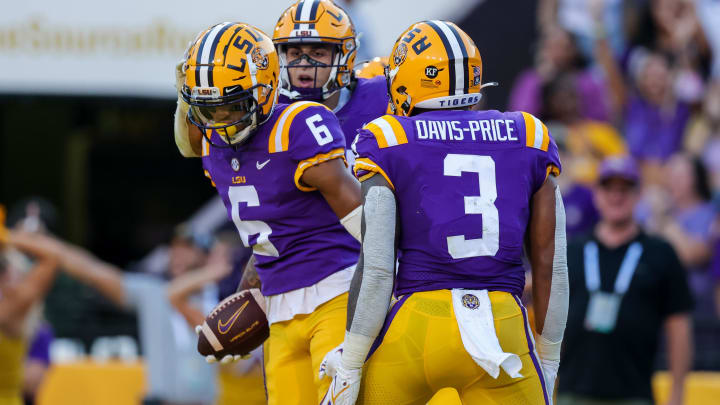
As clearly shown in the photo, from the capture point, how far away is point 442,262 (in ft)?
12.9

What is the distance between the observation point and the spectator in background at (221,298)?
7.33 m

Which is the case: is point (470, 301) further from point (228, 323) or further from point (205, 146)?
point (205, 146)

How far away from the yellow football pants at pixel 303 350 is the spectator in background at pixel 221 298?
237 cm

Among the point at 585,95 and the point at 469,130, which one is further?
the point at 585,95

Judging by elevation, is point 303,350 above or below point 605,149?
above

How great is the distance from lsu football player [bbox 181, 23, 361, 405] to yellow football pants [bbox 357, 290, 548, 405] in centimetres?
34

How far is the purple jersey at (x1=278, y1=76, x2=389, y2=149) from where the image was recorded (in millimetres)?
4828

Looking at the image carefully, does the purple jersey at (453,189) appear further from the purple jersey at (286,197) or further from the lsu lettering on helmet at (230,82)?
the lsu lettering on helmet at (230,82)

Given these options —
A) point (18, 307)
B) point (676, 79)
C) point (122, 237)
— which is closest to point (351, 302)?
point (18, 307)

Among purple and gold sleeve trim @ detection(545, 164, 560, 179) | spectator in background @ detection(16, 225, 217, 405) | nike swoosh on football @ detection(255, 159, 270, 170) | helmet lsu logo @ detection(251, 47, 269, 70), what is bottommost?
spectator in background @ detection(16, 225, 217, 405)

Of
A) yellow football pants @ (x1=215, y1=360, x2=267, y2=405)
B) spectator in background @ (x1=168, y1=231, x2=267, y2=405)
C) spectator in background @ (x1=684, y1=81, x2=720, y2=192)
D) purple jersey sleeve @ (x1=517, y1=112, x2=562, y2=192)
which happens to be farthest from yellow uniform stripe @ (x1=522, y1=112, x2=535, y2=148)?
spectator in background @ (x1=684, y1=81, x2=720, y2=192)

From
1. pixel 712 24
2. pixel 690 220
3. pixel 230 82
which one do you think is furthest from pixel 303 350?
pixel 712 24

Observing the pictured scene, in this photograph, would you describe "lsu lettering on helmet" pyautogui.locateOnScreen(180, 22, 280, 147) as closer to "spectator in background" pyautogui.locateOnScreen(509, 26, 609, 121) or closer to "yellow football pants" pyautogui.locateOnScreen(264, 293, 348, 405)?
"yellow football pants" pyautogui.locateOnScreen(264, 293, 348, 405)

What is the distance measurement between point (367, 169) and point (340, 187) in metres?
0.30
